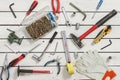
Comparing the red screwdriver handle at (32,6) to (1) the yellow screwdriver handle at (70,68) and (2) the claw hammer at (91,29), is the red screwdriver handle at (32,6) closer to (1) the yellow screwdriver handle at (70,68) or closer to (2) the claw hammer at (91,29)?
(2) the claw hammer at (91,29)

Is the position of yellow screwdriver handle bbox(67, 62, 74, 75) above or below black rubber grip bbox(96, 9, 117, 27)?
below

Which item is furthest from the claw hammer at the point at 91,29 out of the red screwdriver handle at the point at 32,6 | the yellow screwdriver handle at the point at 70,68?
the red screwdriver handle at the point at 32,6

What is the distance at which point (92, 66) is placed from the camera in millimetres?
2170

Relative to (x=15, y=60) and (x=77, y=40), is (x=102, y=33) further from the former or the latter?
(x=15, y=60)

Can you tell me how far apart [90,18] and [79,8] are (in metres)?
0.09

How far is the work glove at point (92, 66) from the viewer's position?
7.10 feet

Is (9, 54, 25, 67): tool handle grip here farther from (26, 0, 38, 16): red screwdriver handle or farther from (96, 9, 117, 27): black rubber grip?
(96, 9, 117, 27): black rubber grip

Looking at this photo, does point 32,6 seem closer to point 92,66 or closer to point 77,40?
point 77,40

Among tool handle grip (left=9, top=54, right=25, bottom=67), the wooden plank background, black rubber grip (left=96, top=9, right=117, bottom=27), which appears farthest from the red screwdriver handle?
black rubber grip (left=96, top=9, right=117, bottom=27)

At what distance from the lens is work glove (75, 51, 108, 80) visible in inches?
85.2

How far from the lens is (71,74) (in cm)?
217

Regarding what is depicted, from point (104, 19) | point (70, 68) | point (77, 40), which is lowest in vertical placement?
point (70, 68)

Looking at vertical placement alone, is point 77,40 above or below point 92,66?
above

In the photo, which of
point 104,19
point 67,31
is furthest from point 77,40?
point 104,19
